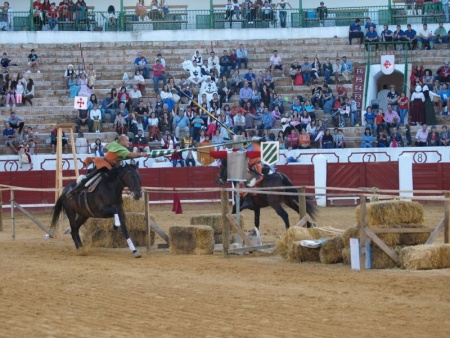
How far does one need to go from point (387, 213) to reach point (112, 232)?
6.36 m

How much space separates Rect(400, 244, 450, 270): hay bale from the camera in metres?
13.1

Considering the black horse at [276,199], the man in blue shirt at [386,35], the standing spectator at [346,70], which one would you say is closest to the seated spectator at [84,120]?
the standing spectator at [346,70]

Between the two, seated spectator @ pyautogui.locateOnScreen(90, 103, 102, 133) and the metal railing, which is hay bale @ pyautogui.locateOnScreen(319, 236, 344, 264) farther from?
the metal railing

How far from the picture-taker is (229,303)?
1085 centimetres

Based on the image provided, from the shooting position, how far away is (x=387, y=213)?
1366 centimetres

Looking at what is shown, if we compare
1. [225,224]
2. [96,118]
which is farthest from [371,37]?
[225,224]

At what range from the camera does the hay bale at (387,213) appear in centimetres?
1366

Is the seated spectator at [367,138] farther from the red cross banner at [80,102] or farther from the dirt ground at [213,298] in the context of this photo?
the dirt ground at [213,298]

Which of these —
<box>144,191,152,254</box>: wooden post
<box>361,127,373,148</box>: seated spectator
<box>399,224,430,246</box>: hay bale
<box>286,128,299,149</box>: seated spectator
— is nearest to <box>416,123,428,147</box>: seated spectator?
<box>361,127,373,148</box>: seated spectator

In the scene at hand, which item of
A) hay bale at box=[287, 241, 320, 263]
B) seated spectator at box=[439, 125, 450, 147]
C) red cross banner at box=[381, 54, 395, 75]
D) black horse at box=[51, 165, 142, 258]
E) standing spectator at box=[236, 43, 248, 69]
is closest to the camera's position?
hay bale at box=[287, 241, 320, 263]

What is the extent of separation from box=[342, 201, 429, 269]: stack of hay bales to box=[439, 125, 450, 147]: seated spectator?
16918 millimetres

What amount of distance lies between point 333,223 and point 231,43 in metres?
17.7

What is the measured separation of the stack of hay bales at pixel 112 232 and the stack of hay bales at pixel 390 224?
17.0 ft

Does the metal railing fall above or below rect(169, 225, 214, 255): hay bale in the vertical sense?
above
